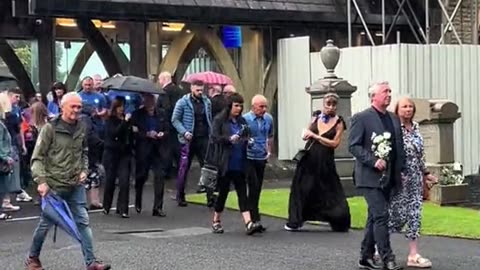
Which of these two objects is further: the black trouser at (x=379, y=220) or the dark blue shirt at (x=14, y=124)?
the dark blue shirt at (x=14, y=124)

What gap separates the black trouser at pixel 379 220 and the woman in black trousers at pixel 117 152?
495cm

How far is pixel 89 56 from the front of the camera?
20.1m

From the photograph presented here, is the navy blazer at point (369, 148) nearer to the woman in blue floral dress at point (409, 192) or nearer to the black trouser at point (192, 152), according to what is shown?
the woman in blue floral dress at point (409, 192)

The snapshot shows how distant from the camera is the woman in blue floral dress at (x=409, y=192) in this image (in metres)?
9.73

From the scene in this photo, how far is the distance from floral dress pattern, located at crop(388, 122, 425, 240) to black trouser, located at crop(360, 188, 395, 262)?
246 millimetres

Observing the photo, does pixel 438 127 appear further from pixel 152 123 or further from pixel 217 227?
pixel 217 227

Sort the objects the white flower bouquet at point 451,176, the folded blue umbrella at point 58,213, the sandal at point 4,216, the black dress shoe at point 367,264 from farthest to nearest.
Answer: the white flower bouquet at point 451,176 < the sandal at point 4,216 < the black dress shoe at point 367,264 < the folded blue umbrella at point 58,213

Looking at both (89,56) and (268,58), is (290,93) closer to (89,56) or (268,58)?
(268,58)

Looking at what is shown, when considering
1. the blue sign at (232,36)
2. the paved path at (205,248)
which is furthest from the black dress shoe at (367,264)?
the blue sign at (232,36)

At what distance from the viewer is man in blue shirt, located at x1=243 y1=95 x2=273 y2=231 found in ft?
40.1

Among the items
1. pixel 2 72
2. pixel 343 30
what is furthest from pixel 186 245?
pixel 343 30

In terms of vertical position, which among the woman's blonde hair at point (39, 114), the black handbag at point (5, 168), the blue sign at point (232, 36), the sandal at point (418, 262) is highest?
the blue sign at point (232, 36)

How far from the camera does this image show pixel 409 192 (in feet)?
32.1

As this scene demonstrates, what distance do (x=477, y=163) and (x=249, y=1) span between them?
5661 millimetres
